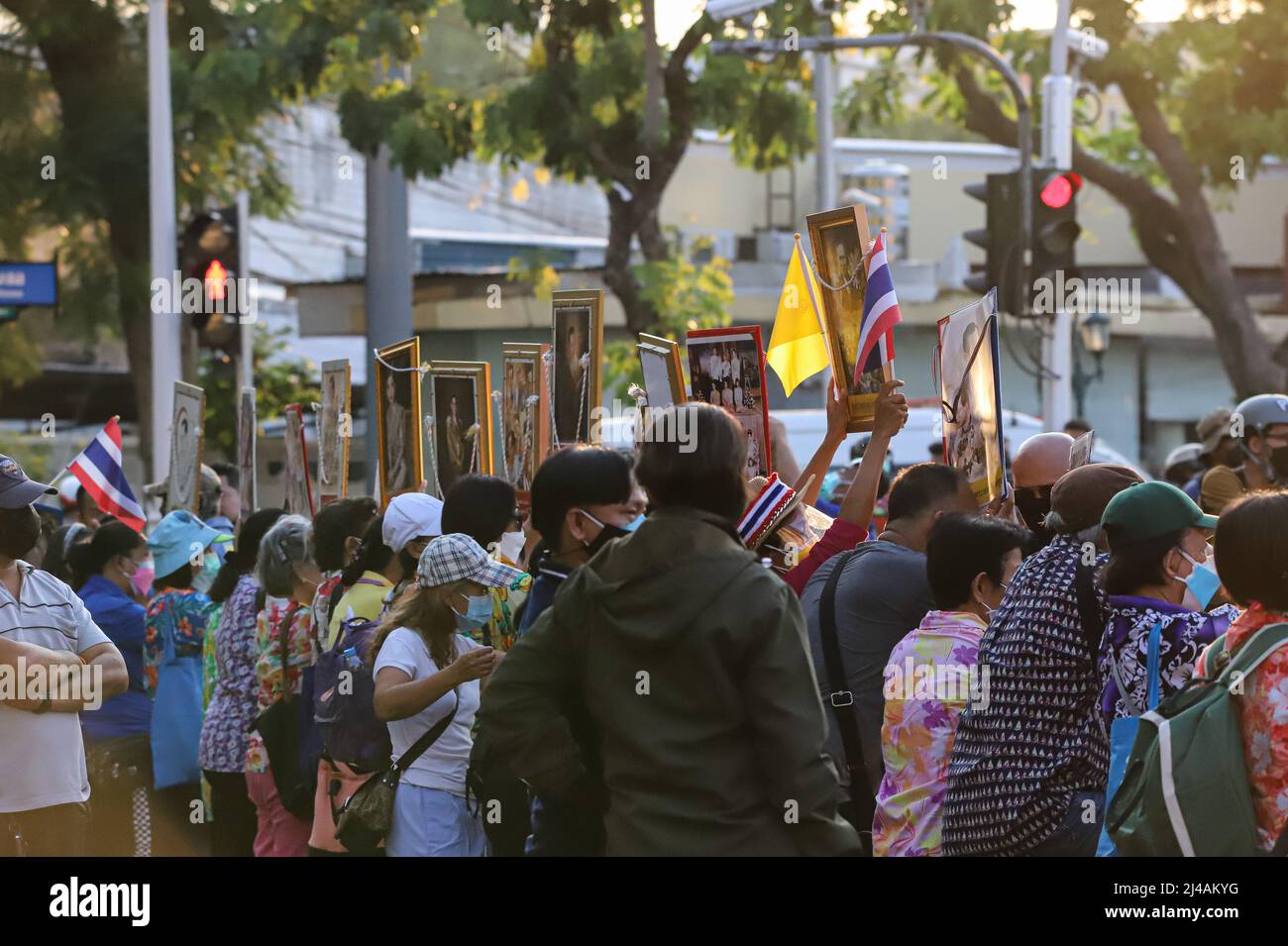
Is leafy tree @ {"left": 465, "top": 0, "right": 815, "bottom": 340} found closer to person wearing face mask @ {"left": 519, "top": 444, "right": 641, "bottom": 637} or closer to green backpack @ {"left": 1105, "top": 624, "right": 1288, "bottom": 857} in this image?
person wearing face mask @ {"left": 519, "top": 444, "right": 641, "bottom": 637}

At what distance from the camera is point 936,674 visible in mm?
4270

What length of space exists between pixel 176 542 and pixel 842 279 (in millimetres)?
3257

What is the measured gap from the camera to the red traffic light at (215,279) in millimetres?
12625

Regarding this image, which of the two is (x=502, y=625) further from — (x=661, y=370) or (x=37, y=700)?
(x=37, y=700)

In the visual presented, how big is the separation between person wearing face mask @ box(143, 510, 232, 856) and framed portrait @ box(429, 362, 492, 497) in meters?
1.10

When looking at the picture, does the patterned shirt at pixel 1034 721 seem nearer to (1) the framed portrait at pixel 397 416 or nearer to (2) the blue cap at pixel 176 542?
(1) the framed portrait at pixel 397 416

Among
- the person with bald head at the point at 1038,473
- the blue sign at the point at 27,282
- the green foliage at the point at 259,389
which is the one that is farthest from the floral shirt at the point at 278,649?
the green foliage at the point at 259,389

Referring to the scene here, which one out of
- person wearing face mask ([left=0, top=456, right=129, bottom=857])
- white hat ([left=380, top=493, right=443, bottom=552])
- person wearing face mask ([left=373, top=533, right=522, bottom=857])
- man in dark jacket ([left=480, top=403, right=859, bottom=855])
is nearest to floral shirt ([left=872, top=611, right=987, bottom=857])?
man in dark jacket ([left=480, top=403, right=859, bottom=855])

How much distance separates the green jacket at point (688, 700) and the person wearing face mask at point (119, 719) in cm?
428

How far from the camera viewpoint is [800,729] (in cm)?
326

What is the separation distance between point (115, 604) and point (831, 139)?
12.7m

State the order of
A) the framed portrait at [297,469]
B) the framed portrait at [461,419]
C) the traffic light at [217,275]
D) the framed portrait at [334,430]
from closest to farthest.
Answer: the framed portrait at [461,419]
the framed portrait at [334,430]
the framed portrait at [297,469]
the traffic light at [217,275]
